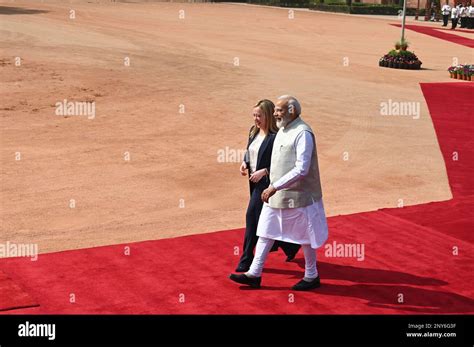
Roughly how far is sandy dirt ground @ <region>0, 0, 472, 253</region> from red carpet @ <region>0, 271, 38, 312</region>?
5.68 feet

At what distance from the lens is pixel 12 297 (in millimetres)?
9789

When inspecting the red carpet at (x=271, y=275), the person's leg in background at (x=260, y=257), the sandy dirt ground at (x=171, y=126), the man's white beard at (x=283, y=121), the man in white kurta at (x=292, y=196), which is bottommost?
the sandy dirt ground at (x=171, y=126)

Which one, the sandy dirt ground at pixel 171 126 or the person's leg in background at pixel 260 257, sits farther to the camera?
the sandy dirt ground at pixel 171 126

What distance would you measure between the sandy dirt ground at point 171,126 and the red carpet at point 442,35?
4967mm

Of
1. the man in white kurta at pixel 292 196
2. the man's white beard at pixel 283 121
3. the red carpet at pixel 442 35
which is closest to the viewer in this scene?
the man in white kurta at pixel 292 196

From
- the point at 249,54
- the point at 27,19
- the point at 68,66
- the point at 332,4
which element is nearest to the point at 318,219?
the point at 68,66

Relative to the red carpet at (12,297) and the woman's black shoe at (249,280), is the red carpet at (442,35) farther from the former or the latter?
the red carpet at (12,297)

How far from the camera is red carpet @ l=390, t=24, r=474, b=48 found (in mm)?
45903

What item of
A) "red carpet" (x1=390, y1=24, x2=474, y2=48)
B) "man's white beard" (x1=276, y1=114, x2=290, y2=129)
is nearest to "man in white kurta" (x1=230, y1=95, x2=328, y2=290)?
"man's white beard" (x1=276, y1=114, x2=290, y2=129)

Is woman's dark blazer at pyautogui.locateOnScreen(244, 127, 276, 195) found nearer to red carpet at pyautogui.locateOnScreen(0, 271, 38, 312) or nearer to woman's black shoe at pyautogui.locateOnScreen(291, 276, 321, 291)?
woman's black shoe at pyautogui.locateOnScreen(291, 276, 321, 291)

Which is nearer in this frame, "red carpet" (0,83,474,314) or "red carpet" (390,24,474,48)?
"red carpet" (0,83,474,314)

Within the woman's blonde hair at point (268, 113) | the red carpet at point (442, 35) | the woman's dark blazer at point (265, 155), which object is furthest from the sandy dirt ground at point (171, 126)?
the red carpet at point (442, 35)

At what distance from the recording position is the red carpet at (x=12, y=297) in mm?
9539
